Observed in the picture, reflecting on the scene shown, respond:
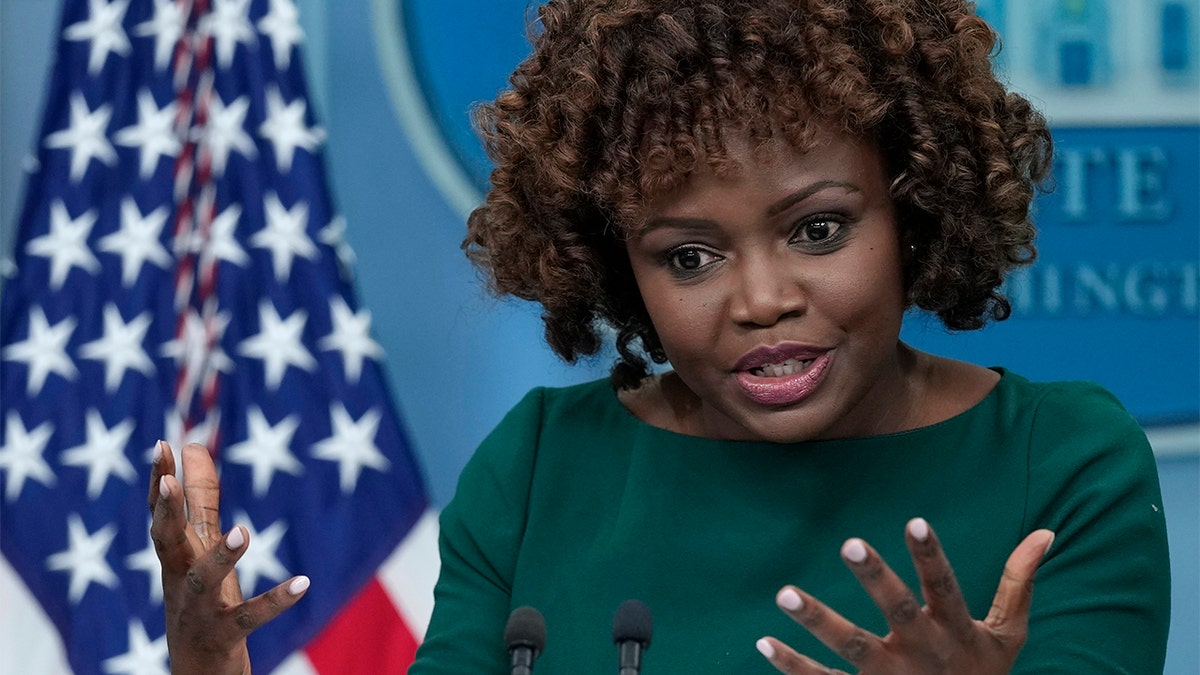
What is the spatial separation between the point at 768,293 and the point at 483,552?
473 mm

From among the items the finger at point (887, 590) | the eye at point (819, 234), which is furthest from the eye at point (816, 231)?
the finger at point (887, 590)

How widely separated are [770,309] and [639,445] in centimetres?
36

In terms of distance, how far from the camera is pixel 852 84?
126 centimetres

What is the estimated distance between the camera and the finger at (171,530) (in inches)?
47.1

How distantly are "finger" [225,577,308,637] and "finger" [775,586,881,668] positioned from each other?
16.0 inches

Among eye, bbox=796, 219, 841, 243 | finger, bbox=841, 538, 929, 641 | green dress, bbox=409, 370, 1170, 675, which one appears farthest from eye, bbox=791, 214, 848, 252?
finger, bbox=841, 538, 929, 641

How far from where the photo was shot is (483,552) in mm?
1526

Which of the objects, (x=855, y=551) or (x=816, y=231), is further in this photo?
(x=816, y=231)

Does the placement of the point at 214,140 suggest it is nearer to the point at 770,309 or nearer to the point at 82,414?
the point at 82,414

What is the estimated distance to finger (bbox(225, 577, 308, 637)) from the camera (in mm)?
1157

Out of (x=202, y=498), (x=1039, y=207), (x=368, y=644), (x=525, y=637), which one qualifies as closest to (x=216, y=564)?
(x=202, y=498)

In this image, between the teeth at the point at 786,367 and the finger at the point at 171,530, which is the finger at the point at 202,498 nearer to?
the finger at the point at 171,530

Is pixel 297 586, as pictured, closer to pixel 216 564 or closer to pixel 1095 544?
pixel 216 564

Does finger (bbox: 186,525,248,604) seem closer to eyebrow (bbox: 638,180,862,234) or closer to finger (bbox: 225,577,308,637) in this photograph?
finger (bbox: 225,577,308,637)
